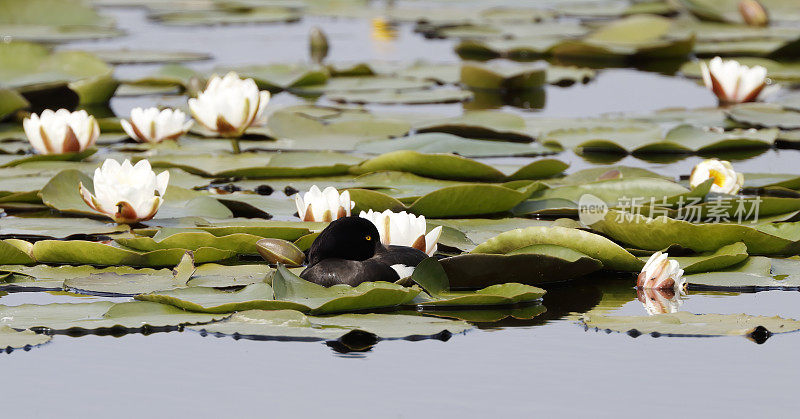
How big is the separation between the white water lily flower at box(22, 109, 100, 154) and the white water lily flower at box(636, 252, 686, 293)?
2796 millimetres

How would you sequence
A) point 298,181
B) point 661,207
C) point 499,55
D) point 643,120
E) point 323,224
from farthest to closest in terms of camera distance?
1. point 499,55
2. point 643,120
3. point 298,181
4. point 661,207
5. point 323,224

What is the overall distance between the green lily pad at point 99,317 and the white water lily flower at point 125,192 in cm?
82

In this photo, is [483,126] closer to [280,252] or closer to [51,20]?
[280,252]

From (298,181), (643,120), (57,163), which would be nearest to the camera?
(298,181)

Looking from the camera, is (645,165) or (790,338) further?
(645,165)

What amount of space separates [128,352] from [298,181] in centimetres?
201

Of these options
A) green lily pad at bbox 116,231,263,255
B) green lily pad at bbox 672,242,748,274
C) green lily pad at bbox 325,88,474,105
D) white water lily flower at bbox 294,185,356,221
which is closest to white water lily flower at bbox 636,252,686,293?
green lily pad at bbox 672,242,748,274


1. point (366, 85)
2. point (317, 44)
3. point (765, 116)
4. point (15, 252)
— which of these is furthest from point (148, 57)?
point (15, 252)

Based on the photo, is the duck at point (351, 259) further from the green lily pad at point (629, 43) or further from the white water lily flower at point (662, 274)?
the green lily pad at point (629, 43)

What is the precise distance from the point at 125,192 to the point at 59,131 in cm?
145

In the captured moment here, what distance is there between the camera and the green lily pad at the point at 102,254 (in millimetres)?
3332

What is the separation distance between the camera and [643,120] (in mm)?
6059

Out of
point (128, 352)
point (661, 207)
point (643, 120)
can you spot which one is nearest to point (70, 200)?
point (128, 352)

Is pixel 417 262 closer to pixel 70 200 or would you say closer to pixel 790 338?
pixel 790 338
